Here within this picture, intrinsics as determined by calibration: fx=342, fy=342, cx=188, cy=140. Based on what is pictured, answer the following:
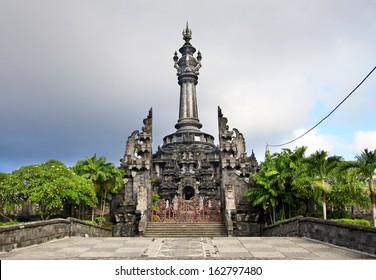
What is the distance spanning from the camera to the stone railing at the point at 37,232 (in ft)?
36.7

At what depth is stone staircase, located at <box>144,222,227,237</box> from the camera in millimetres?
22188

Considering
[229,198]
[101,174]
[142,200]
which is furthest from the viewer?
[101,174]

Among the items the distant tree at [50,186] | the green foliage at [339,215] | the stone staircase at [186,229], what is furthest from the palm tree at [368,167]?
the distant tree at [50,186]

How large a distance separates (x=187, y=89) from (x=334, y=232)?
42.7m

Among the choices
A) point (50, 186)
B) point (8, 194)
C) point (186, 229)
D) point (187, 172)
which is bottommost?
point (186, 229)

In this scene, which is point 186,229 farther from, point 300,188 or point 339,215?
point 339,215

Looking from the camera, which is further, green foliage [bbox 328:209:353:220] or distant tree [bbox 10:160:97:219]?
green foliage [bbox 328:209:353:220]

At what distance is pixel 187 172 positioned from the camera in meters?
43.3

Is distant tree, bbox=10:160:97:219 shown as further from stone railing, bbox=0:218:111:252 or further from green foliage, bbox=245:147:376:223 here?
green foliage, bbox=245:147:376:223

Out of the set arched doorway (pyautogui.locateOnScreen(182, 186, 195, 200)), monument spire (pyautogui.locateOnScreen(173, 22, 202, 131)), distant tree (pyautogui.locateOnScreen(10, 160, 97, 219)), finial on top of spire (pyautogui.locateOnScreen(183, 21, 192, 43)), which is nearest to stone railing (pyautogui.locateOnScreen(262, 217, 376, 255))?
distant tree (pyautogui.locateOnScreen(10, 160, 97, 219))

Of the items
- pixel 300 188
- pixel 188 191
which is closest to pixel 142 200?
pixel 300 188

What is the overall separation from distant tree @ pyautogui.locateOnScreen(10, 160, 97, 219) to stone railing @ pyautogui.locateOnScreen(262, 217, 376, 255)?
45.4 ft

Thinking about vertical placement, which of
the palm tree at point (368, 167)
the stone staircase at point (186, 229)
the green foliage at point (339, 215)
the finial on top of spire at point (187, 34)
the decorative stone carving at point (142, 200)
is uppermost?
the finial on top of spire at point (187, 34)

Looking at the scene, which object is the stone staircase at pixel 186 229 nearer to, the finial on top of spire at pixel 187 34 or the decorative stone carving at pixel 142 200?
the decorative stone carving at pixel 142 200
